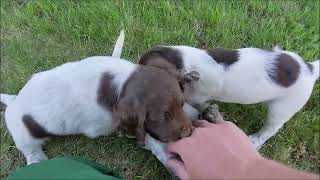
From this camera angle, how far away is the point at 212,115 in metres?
4.23

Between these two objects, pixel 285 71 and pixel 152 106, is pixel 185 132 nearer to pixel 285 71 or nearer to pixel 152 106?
pixel 152 106

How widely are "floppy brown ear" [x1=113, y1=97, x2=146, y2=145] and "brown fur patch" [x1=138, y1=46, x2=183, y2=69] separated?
Answer: 590 mm

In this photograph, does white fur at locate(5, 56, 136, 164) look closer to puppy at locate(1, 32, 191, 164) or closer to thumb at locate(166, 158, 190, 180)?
puppy at locate(1, 32, 191, 164)

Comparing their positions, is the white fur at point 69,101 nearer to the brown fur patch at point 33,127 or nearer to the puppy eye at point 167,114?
the brown fur patch at point 33,127

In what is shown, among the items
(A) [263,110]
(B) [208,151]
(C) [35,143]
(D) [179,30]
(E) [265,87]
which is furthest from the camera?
(D) [179,30]

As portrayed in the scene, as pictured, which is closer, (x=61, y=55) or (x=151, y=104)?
(x=151, y=104)

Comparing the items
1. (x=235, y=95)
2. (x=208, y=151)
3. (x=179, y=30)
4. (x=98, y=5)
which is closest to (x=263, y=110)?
(x=235, y=95)

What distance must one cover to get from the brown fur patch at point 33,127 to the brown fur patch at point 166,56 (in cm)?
97

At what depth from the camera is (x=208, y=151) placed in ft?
11.0

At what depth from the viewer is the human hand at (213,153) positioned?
3.13 metres

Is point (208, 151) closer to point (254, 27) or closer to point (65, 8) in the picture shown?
point (254, 27)

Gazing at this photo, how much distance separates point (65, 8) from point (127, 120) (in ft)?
7.05

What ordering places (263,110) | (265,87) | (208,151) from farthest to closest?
1. (263,110)
2. (265,87)
3. (208,151)

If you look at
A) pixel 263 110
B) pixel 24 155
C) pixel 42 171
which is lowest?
pixel 24 155
